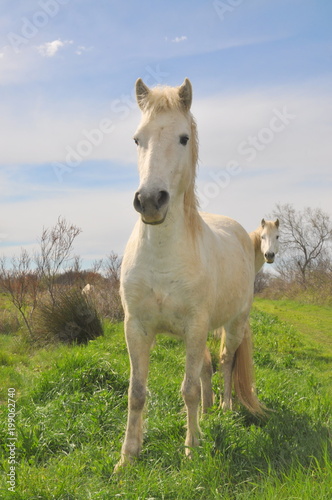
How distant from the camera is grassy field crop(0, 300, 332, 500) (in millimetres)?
2756

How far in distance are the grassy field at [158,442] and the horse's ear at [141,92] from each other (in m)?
2.48

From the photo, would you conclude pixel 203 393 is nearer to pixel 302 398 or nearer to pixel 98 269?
pixel 302 398

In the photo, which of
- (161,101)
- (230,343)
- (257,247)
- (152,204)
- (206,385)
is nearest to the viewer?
(152,204)

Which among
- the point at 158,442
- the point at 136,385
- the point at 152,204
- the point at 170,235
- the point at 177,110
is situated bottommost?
the point at 158,442

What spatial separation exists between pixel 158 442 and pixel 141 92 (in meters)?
2.64

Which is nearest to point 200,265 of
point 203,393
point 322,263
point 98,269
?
point 203,393

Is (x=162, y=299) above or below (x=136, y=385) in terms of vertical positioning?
above

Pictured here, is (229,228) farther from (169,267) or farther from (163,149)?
(163,149)

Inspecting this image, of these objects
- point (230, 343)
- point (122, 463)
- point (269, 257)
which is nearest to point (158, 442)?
point (122, 463)

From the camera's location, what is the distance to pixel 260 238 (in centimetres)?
1023

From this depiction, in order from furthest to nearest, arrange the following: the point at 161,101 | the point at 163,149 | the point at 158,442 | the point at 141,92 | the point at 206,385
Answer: the point at 206,385, the point at 158,442, the point at 141,92, the point at 161,101, the point at 163,149

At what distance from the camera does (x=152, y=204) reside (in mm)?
2686

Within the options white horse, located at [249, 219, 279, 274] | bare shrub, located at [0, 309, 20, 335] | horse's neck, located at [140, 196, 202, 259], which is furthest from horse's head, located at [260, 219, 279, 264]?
horse's neck, located at [140, 196, 202, 259]

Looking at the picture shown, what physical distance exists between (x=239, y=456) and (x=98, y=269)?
10600mm
